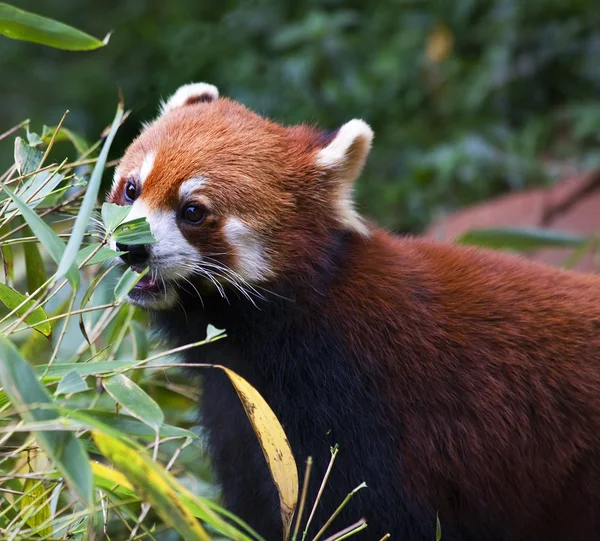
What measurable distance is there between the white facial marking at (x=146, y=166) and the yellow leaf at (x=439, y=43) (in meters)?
4.75

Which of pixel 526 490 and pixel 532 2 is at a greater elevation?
pixel 532 2

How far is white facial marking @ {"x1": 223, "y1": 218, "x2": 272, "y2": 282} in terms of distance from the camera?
2.24 metres

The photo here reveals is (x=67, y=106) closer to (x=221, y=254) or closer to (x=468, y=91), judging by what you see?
(x=468, y=91)

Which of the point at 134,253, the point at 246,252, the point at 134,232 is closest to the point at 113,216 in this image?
the point at 134,232

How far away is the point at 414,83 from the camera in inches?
264

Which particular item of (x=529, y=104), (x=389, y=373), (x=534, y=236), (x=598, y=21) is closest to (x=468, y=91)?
(x=529, y=104)

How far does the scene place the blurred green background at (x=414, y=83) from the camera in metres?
6.31

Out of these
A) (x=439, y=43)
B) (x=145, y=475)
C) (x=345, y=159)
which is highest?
(x=439, y=43)

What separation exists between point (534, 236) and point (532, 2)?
11.4 feet

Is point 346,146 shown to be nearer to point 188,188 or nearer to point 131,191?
point 188,188

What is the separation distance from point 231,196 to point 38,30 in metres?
0.80

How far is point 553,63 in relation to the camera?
6.68m

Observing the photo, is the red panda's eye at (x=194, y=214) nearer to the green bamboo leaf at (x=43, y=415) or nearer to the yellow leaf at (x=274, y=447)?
the yellow leaf at (x=274, y=447)

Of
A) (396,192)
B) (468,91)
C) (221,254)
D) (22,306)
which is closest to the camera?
(22,306)
